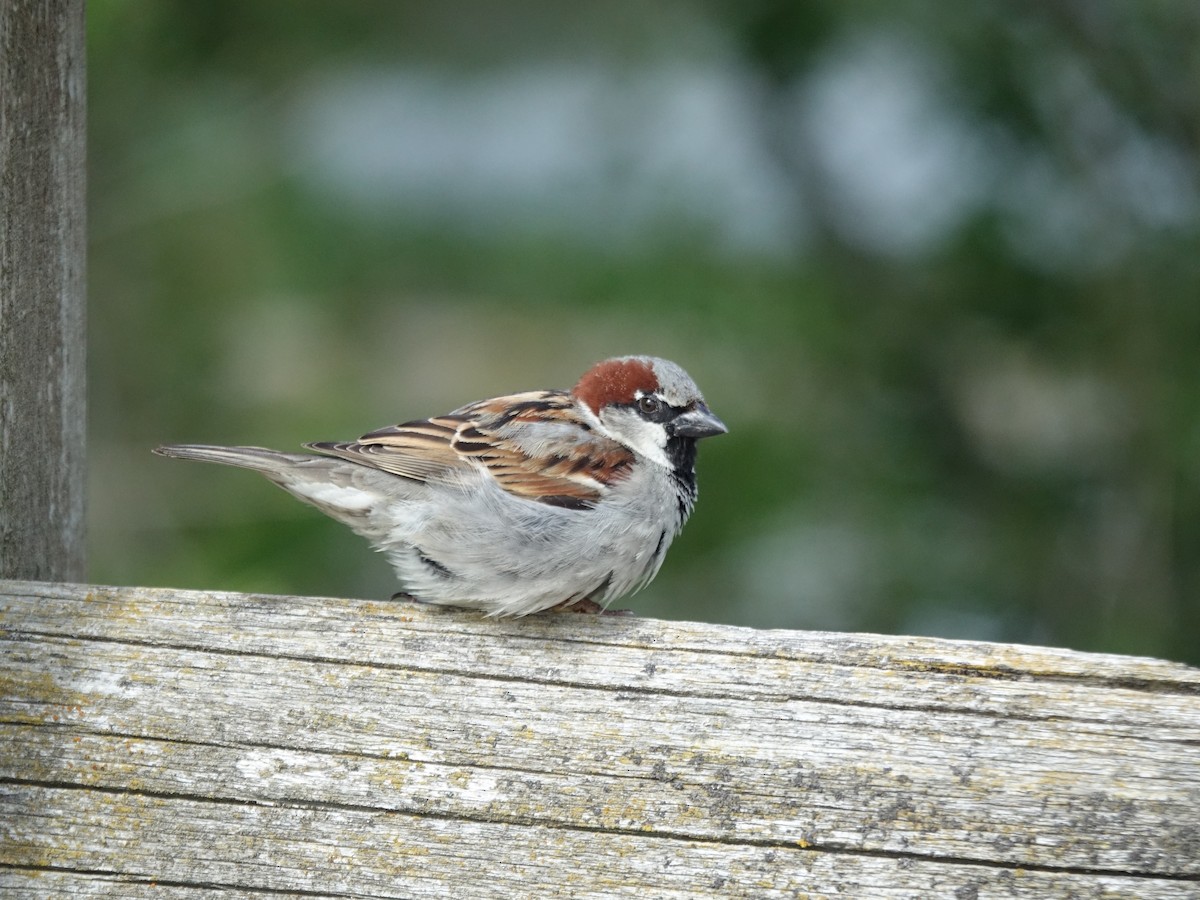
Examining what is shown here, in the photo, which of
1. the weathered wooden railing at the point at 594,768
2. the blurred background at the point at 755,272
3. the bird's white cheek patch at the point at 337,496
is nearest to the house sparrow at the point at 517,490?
the bird's white cheek patch at the point at 337,496

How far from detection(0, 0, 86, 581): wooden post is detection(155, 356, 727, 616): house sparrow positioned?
20 centimetres

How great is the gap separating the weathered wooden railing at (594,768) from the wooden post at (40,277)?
0.22 meters

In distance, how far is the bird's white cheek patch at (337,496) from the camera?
2.22m

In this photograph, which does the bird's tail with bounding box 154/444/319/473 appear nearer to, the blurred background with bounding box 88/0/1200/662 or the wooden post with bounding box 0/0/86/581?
the wooden post with bounding box 0/0/86/581

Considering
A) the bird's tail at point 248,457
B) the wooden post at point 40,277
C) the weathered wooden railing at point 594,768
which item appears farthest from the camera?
the bird's tail at point 248,457

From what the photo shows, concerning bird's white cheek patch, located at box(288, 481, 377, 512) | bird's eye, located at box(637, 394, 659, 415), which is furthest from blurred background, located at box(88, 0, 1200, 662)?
bird's eye, located at box(637, 394, 659, 415)

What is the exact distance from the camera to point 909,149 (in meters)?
3.15

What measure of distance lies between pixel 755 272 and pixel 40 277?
2074mm

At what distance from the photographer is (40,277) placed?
173 cm

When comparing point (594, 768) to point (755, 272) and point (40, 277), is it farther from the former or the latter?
point (755, 272)

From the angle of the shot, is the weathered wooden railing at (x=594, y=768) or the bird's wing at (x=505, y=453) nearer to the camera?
the weathered wooden railing at (x=594, y=768)

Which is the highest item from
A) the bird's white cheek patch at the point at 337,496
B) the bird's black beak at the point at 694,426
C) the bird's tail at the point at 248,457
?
the bird's black beak at the point at 694,426

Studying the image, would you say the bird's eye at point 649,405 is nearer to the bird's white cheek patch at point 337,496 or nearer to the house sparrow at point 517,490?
the house sparrow at point 517,490

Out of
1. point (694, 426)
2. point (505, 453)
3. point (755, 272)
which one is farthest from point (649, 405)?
point (755, 272)
